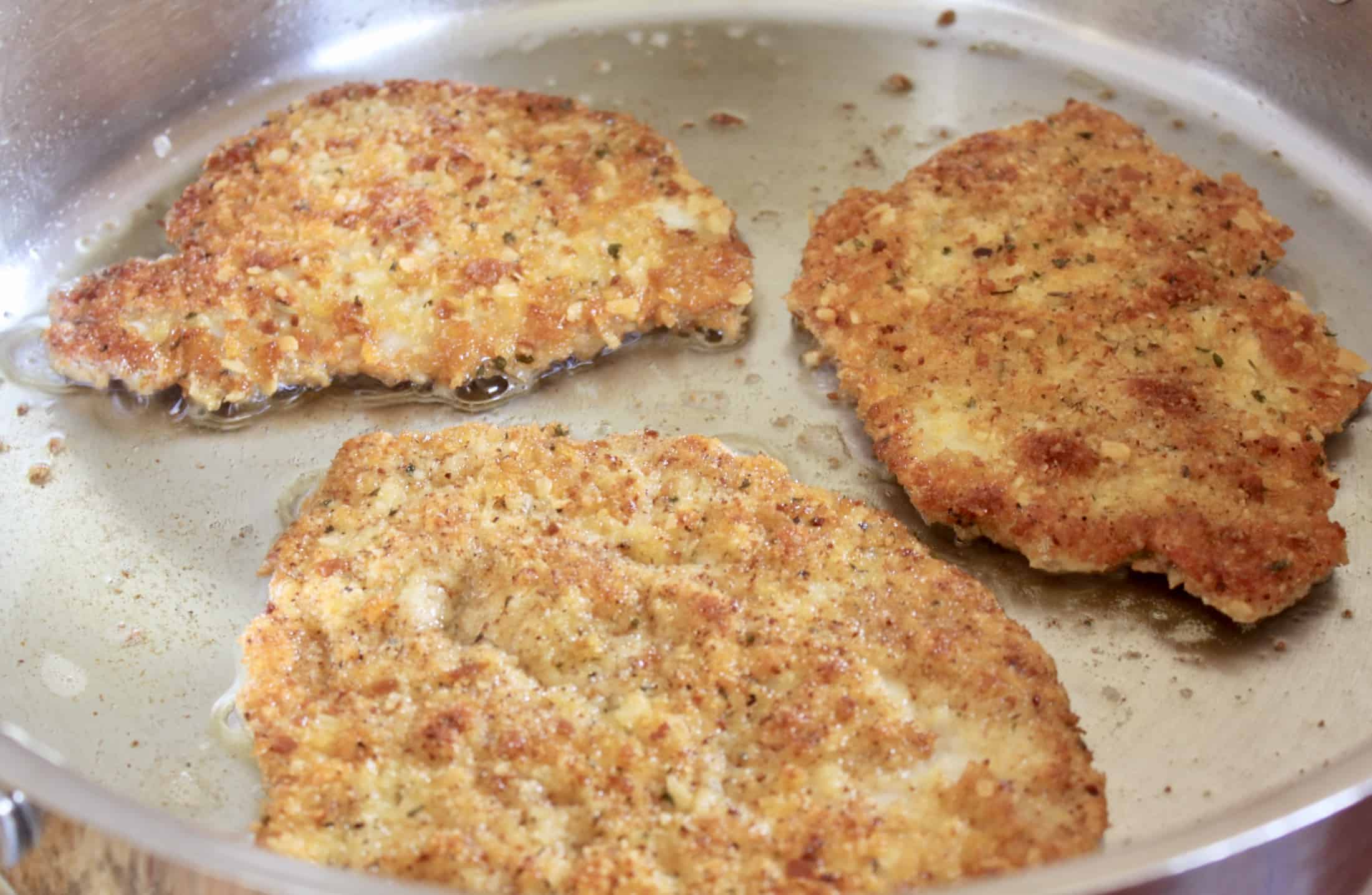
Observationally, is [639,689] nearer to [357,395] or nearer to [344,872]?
[344,872]

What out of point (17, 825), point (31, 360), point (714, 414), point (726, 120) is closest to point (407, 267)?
point (714, 414)

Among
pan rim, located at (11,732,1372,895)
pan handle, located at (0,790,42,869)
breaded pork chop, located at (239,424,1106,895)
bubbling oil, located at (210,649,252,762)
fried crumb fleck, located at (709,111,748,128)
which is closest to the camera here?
pan rim, located at (11,732,1372,895)

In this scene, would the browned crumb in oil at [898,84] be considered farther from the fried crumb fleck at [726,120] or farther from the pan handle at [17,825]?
the pan handle at [17,825]

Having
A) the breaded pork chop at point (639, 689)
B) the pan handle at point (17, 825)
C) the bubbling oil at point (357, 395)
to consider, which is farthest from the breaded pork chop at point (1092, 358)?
the pan handle at point (17, 825)

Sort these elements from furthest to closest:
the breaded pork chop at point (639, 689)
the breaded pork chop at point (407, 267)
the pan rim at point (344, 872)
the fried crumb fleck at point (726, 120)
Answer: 1. the fried crumb fleck at point (726, 120)
2. the breaded pork chop at point (407, 267)
3. the breaded pork chop at point (639, 689)
4. the pan rim at point (344, 872)

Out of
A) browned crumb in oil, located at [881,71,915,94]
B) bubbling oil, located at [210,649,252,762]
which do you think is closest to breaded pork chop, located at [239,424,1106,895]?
bubbling oil, located at [210,649,252,762]

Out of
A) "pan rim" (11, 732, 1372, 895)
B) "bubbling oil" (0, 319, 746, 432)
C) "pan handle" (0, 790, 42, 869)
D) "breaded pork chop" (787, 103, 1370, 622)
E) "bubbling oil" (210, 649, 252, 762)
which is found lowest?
"bubbling oil" (210, 649, 252, 762)

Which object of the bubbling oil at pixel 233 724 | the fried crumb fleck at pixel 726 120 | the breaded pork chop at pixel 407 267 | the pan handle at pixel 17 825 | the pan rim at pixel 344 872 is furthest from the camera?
the fried crumb fleck at pixel 726 120

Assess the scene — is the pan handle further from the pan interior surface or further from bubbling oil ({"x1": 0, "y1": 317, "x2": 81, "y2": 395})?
bubbling oil ({"x1": 0, "y1": 317, "x2": 81, "y2": 395})
